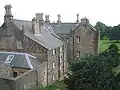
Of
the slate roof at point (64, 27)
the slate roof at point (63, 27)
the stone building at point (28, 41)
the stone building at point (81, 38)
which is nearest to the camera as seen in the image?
the stone building at point (28, 41)

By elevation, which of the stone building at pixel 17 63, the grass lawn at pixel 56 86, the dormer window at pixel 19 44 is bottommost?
the grass lawn at pixel 56 86

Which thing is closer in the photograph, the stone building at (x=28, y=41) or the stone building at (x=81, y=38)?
the stone building at (x=28, y=41)

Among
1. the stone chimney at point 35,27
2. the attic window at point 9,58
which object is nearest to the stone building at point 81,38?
the stone chimney at point 35,27

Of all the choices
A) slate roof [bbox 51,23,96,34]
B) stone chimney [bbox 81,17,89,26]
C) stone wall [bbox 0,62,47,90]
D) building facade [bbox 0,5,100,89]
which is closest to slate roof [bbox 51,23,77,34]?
slate roof [bbox 51,23,96,34]

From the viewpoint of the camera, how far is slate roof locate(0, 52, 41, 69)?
115ft

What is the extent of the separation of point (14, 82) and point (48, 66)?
42.5 ft

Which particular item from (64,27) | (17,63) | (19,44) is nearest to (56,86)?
(17,63)

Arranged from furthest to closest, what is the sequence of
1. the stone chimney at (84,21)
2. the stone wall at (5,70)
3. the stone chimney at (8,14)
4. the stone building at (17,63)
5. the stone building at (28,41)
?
the stone chimney at (84,21), the stone chimney at (8,14), the stone building at (28,41), the stone building at (17,63), the stone wall at (5,70)

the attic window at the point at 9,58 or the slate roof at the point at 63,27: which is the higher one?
the slate roof at the point at 63,27

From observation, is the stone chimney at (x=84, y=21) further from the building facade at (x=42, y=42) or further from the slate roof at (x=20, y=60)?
the slate roof at (x=20, y=60)

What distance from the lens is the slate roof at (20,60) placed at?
1378 inches

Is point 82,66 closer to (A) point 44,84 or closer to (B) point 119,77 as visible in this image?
(B) point 119,77

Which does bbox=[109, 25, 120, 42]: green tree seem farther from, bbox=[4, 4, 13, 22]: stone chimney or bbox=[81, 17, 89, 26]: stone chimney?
bbox=[4, 4, 13, 22]: stone chimney

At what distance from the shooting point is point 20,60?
35.9 m
